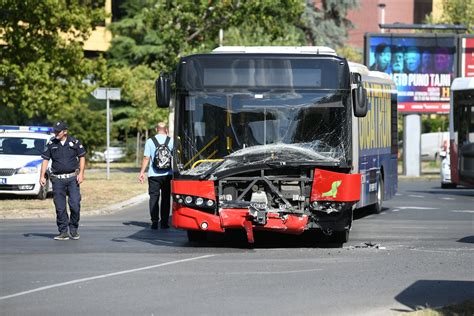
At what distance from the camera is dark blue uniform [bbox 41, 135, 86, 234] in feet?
59.8

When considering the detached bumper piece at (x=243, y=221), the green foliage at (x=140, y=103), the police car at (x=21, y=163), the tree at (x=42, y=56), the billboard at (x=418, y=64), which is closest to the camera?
the detached bumper piece at (x=243, y=221)

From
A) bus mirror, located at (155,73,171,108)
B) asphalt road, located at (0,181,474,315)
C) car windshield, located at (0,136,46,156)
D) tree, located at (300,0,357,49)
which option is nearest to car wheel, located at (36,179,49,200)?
car windshield, located at (0,136,46,156)

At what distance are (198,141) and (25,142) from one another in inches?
525

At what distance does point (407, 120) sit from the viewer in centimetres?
5088

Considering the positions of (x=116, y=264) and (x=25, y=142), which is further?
(x=25, y=142)

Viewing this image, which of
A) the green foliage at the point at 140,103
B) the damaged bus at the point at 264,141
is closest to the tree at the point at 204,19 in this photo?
the green foliage at the point at 140,103

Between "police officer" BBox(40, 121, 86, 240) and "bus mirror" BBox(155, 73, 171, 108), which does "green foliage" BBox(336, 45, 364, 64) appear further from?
"bus mirror" BBox(155, 73, 171, 108)

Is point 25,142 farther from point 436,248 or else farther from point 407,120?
point 407,120

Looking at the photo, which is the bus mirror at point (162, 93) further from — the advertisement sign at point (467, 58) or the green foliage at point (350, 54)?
the green foliage at point (350, 54)

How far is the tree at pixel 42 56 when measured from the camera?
3619cm

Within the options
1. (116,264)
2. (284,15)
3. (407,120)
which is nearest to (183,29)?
(284,15)

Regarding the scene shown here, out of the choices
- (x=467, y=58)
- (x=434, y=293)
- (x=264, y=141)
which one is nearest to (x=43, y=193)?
(x=264, y=141)

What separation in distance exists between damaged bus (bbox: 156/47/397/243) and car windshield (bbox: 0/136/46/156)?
12.2 meters

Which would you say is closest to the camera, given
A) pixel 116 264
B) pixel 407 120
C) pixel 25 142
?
pixel 116 264
